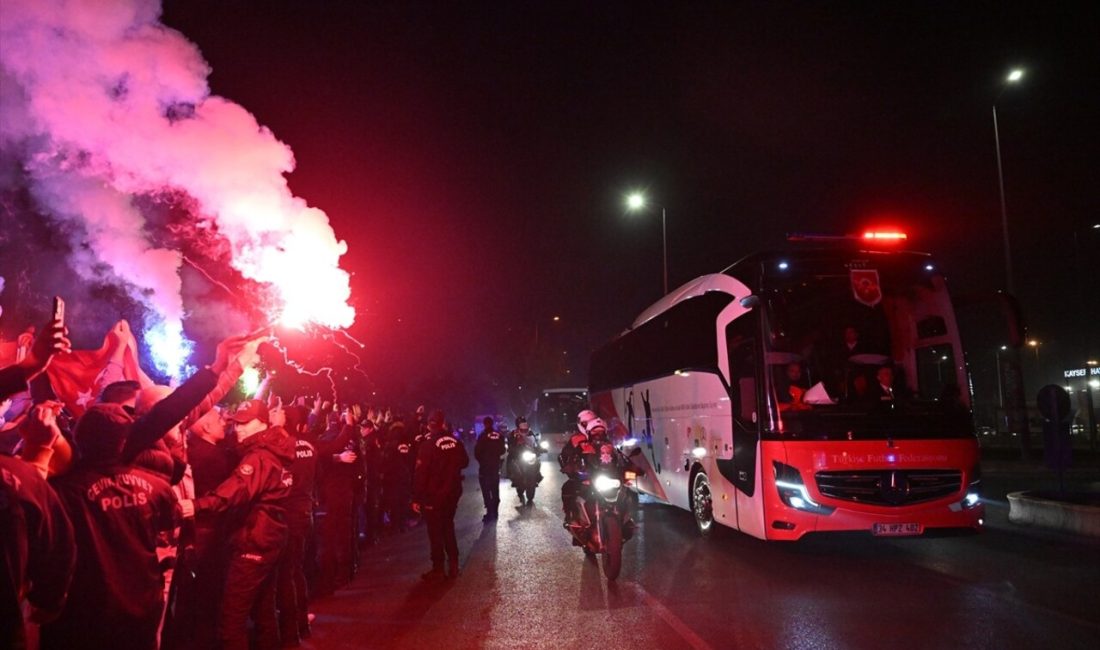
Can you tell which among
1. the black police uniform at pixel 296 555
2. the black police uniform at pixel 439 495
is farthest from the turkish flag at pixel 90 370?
the black police uniform at pixel 439 495

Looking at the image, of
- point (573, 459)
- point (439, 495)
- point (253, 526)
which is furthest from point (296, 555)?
point (573, 459)

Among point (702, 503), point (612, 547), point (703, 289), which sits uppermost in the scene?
point (703, 289)

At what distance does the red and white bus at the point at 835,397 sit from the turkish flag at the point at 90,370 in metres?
6.25

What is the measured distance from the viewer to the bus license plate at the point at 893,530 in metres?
8.97

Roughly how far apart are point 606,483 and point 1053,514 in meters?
6.99

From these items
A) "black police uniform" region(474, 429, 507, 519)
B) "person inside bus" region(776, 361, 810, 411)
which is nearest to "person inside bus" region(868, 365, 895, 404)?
"person inside bus" region(776, 361, 810, 411)

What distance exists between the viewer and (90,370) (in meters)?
6.02

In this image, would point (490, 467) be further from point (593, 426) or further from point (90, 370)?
point (90, 370)

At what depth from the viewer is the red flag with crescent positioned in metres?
9.73

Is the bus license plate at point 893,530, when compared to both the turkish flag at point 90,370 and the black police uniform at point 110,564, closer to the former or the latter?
the turkish flag at point 90,370

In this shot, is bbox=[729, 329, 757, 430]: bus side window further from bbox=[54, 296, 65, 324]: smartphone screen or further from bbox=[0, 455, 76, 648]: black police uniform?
bbox=[0, 455, 76, 648]: black police uniform

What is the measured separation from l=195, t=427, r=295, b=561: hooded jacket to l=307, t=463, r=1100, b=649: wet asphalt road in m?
Result: 1.47

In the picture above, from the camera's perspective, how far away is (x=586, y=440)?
9.92 meters

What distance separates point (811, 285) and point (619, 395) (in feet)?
28.6
